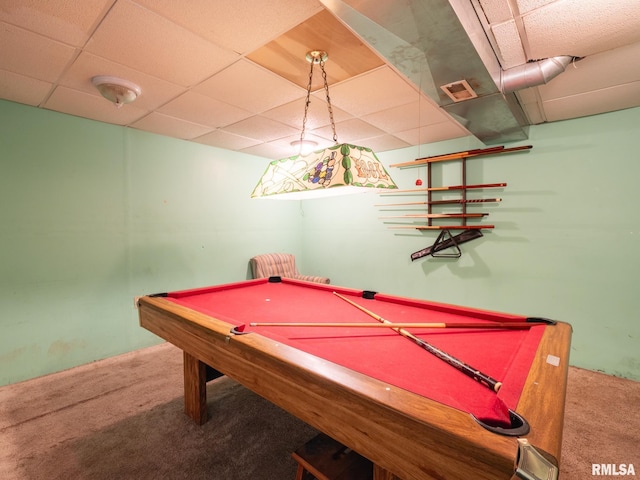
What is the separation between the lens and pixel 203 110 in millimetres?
2729

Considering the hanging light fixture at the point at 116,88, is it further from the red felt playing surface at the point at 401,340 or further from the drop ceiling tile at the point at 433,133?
the drop ceiling tile at the point at 433,133

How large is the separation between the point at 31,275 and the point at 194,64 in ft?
7.74

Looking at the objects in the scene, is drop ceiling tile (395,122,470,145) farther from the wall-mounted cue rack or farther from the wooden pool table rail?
the wooden pool table rail

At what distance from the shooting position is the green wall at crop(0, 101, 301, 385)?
8.43 ft

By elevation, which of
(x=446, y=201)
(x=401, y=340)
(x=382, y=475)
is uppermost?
(x=446, y=201)

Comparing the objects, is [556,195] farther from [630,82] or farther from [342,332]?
[342,332]

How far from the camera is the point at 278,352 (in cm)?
123

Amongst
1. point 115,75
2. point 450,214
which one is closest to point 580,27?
point 450,214

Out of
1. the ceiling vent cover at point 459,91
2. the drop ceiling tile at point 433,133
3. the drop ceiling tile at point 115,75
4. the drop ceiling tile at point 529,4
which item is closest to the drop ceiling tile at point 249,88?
the drop ceiling tile at point 115,75

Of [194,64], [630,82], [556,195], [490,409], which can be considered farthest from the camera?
[556,195]

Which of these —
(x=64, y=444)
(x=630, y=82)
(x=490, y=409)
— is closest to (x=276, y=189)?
(x=490, y=409)

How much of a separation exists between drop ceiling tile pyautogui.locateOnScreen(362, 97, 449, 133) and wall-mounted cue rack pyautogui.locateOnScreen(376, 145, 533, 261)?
0.63 meters

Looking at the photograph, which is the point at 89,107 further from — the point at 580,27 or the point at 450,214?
the point at 450,214

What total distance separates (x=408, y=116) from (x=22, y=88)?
3171mm
